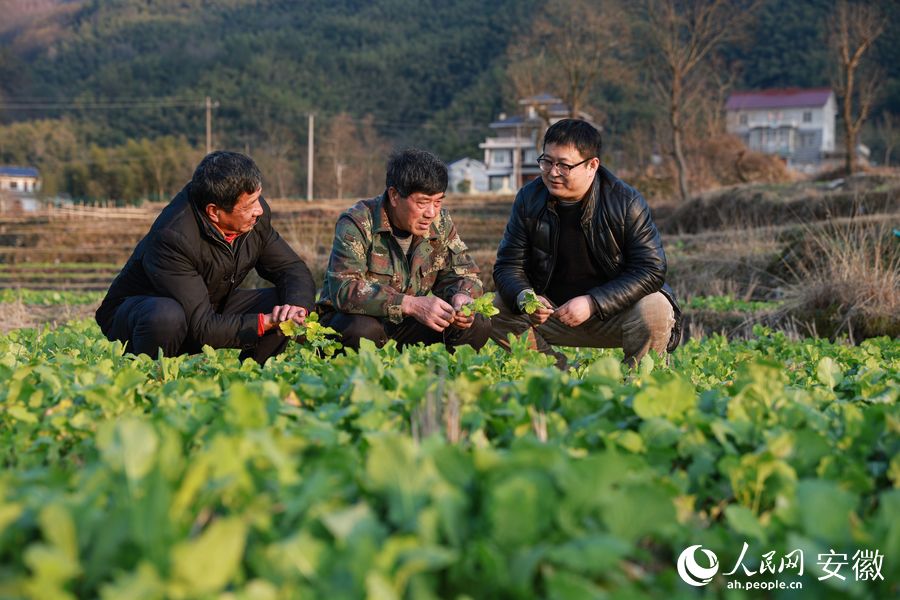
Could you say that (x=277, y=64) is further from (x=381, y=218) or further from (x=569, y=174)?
(x=569, y=174)

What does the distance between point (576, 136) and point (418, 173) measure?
2.94 ft

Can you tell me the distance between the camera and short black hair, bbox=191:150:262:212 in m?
4.05

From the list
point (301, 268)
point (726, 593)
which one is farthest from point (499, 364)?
point (301, 268)

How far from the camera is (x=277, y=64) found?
84312 mm

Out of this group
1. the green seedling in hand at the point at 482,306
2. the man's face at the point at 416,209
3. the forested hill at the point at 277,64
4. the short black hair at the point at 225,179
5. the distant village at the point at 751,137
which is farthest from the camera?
the forested hill at the point at 277,64

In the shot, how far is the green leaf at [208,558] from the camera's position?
38.8 inches

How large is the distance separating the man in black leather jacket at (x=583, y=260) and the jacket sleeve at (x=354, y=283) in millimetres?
730

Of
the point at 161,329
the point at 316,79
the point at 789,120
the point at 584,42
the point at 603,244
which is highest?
the point at 316,79

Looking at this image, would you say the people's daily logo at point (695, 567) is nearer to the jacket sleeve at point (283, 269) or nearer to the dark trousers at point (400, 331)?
the dark trousers at point (400, 331)

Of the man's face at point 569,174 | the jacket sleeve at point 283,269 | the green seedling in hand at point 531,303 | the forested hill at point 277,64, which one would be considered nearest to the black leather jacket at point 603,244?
the man's face at point 569,174

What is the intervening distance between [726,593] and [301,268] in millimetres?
3887

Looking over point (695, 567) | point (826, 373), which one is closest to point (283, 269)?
point (826, 373)

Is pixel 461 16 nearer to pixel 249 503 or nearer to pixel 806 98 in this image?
pixel 806 98

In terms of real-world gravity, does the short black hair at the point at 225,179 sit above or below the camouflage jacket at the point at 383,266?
above
